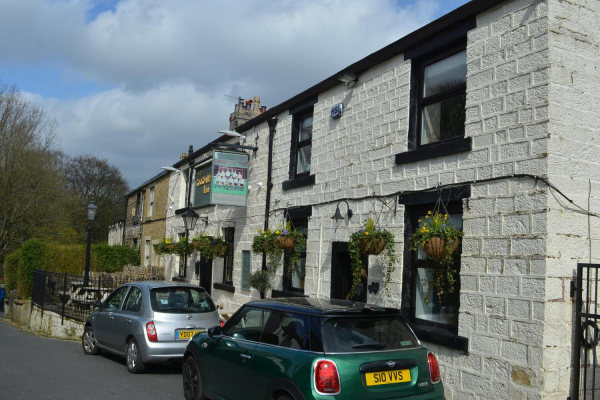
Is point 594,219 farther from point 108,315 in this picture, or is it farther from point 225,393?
point 108,315

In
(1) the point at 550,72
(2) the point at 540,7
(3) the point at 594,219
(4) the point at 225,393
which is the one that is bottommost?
(4) the point at 225,393

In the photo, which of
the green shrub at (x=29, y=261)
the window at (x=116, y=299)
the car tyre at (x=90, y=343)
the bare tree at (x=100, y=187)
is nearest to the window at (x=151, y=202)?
the green shrub at (x=29, y=261)

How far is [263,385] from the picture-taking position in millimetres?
5402

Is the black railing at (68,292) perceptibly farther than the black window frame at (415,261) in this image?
Yes

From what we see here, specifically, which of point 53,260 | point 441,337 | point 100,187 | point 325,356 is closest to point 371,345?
point 325,356

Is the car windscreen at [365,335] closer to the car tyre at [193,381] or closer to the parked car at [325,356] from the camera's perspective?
the parked car at [325,356]

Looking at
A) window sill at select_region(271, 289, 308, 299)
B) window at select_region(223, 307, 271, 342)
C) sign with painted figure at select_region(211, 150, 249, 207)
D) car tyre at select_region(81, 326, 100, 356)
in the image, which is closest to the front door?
sign with painted figure at select_region(211, 150, 249, 207)

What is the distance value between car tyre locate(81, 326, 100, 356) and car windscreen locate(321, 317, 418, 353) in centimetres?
706

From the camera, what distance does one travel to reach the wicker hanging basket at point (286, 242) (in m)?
10.8

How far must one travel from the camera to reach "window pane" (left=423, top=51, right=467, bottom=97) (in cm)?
781

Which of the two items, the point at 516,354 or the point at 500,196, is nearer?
the point at 516,354

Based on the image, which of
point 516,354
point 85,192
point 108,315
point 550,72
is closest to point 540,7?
point 550,72

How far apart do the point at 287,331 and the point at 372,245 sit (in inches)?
125

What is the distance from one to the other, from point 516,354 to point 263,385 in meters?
2.96
